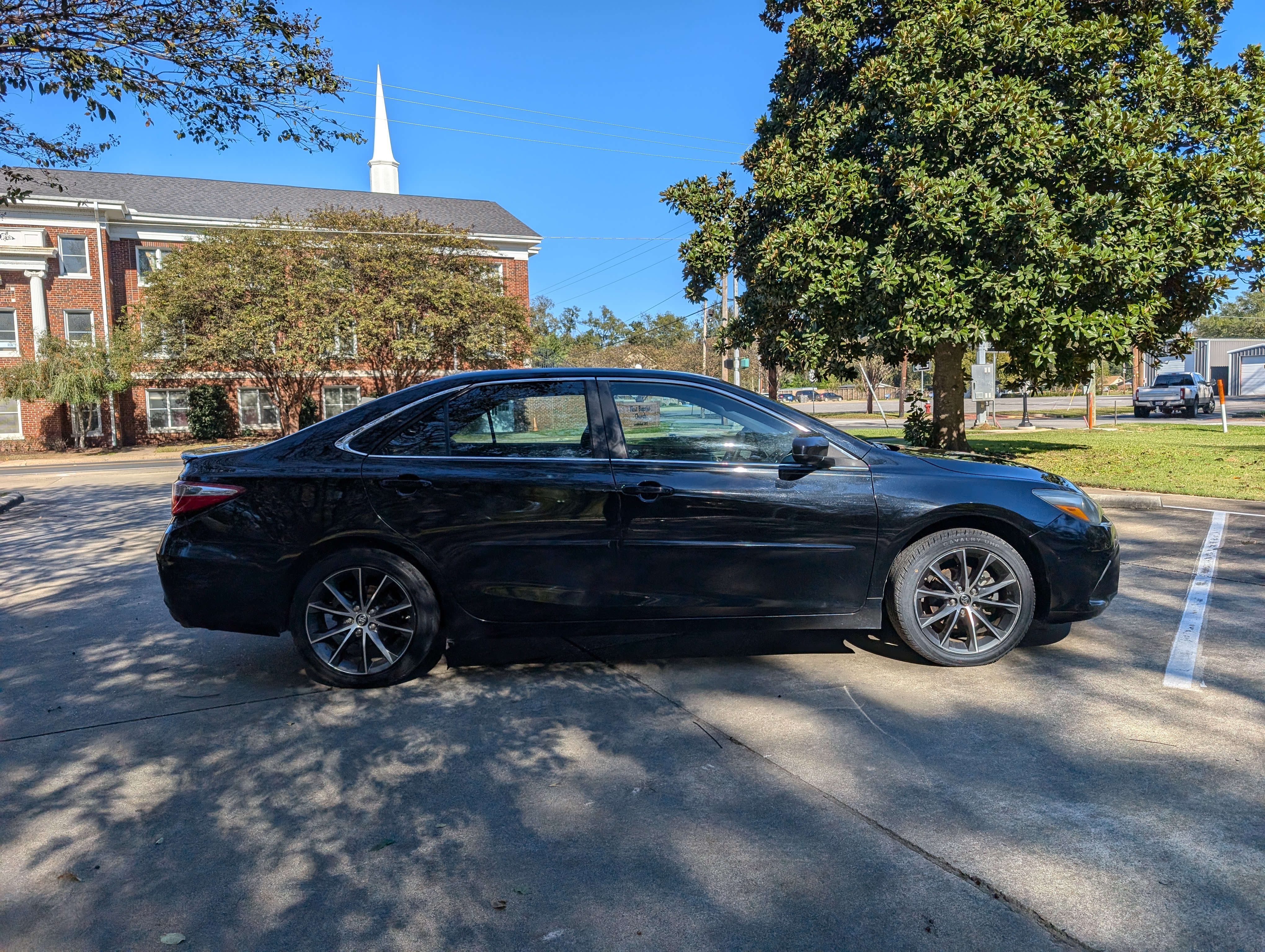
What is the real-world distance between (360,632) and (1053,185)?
11.3 m

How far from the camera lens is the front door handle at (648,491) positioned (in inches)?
176

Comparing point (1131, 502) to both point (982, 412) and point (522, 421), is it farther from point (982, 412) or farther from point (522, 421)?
point (982, 412)

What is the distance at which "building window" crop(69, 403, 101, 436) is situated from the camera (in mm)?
32375

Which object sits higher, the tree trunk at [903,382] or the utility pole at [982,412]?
the tree trunk at [903,382]

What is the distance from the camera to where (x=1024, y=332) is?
479 inches

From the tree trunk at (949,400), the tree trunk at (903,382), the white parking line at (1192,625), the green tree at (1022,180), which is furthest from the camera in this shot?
the tree trunk at (903,382)

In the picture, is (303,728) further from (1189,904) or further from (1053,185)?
(1053,185)

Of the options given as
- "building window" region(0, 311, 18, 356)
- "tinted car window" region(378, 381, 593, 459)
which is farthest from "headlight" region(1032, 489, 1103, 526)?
"building window" region(0, 311, 18, 356)

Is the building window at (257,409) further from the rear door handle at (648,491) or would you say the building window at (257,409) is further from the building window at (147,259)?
the rear door handle at (648,491)

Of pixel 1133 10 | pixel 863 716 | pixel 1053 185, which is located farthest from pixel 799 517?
pixel 1133 10

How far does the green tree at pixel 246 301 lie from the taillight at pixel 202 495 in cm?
2981

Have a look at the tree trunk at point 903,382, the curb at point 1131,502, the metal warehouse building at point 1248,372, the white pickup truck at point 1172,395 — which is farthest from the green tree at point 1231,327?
the curb at point 1131,502

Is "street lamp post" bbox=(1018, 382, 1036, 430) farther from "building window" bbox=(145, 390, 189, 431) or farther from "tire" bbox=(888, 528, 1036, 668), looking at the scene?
"building window" bbox=(145, 390, 189, 431)

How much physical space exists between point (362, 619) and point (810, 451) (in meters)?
2.44
